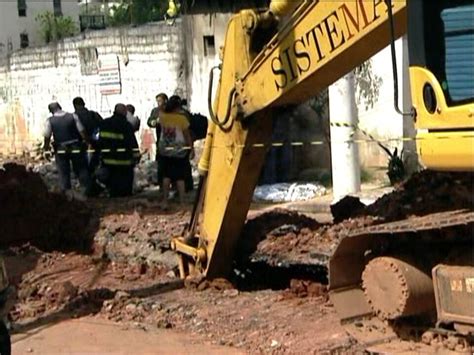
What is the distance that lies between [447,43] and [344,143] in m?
10.7

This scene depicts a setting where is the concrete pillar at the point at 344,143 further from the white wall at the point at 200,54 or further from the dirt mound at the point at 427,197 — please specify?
the dirt mound at the point at 427,197

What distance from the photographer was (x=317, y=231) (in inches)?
409

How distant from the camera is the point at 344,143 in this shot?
16.8 meters

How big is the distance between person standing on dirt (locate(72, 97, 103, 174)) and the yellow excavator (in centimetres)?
698

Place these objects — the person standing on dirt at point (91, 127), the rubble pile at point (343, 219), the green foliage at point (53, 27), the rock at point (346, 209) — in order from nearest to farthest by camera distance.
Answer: the rubble pile at point (343, 219) → the rock at point (346, 209) → the person standing on dirt at point (91, 127) → the green foliage at point (53, 27)

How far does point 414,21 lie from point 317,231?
4.46m

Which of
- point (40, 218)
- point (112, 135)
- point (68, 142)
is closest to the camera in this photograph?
point (40, 218)

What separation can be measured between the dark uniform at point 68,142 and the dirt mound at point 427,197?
7.68 meters

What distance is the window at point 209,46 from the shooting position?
22.0 meters

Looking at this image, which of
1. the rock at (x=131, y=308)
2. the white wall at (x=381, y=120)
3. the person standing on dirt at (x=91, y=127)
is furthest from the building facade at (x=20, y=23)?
the rock at (x=131, y=308)

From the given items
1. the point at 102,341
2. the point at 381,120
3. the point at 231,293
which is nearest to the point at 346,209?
the point at 231,293

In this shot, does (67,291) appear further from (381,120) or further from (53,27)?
(53,27)

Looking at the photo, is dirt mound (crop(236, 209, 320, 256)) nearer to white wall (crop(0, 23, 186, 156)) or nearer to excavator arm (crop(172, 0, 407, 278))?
excavator arm (crop(172, 0, 407, 278))

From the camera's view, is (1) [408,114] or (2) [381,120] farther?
(2) [381,120]
